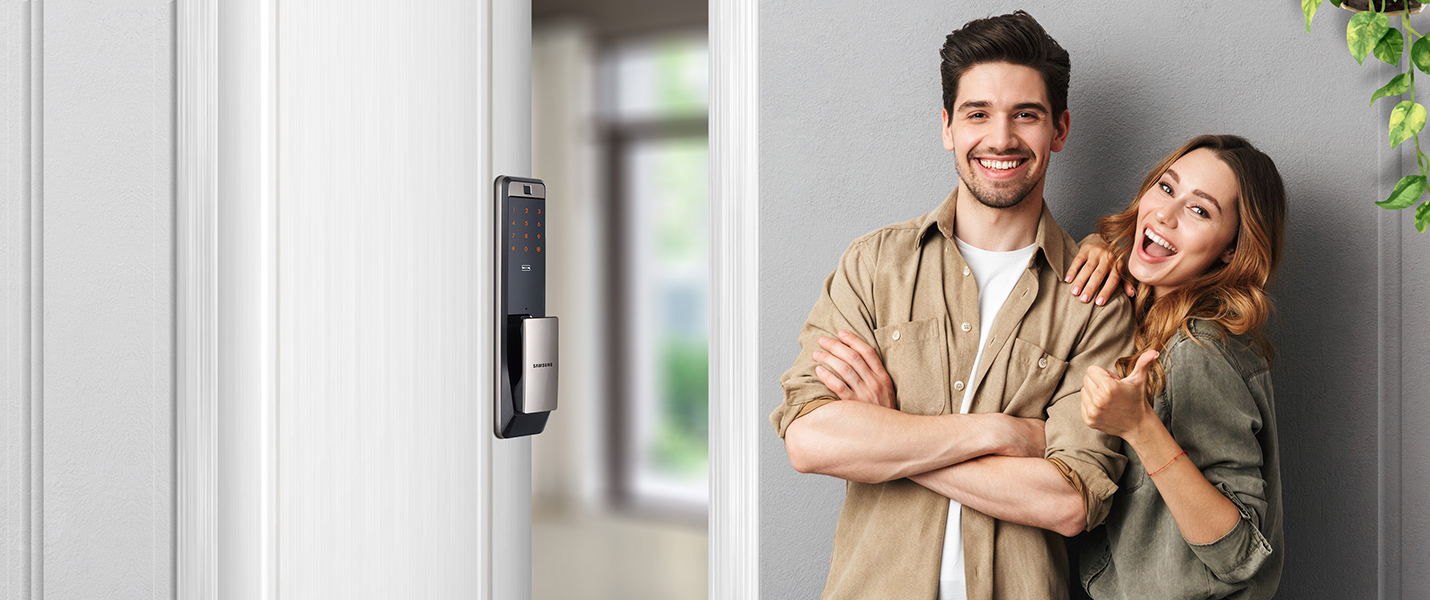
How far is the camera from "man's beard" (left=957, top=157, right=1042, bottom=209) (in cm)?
108

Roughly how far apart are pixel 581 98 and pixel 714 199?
209cm

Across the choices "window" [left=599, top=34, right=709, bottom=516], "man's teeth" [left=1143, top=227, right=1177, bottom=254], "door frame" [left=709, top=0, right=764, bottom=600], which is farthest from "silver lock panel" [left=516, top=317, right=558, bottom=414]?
"window" [left=599, top=34, right=709, bottom=516]

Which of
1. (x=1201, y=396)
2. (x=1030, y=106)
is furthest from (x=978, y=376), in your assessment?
(x=1030, y=106)

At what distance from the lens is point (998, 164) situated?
108cm

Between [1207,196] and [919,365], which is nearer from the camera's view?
[1207,196]

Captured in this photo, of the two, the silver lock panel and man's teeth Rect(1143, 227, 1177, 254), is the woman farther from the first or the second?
the silver lock panel

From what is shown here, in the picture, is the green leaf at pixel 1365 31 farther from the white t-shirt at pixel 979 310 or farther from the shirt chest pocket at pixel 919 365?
the shirt chest pocket at pixel 919 365

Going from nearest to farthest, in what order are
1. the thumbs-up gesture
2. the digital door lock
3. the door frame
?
the thumbs-up gesture
the digital door lock
the door frame

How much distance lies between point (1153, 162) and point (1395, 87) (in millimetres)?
275

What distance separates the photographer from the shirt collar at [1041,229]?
110cm
